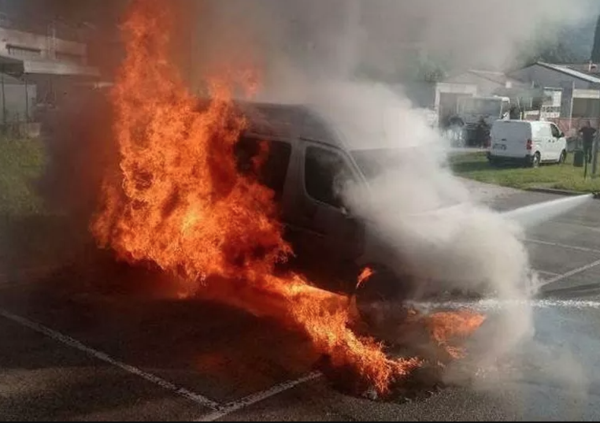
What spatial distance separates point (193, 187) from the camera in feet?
19.3

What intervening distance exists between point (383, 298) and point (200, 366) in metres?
1.59

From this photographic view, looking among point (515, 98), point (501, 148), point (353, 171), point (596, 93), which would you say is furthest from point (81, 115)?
point (596, 93)

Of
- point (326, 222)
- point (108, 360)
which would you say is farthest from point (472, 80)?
point (108, 360)

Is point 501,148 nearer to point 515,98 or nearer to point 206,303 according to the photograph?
point 515,98

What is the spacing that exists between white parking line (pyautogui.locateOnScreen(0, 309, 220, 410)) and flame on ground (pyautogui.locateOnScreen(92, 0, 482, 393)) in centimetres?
114

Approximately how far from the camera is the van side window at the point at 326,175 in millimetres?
5359

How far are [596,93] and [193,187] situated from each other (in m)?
20.2

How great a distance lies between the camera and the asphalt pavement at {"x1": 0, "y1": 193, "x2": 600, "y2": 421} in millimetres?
3719

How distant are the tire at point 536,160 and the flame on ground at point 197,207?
14.5 meters

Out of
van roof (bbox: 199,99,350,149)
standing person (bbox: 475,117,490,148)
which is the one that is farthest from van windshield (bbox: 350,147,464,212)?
standing person (bbox: 475,117,490,148)

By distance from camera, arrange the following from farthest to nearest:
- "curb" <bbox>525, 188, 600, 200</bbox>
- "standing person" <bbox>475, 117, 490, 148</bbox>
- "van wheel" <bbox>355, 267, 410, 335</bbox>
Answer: "standing person" <bbox>475, 117, 490, 148</bbox> < "curb" <bbox>525, 188, 600, 200</bbox> < "van wheel" <bbox>355, 267, 410, 335</bbox>

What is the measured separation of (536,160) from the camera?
19.3 metres

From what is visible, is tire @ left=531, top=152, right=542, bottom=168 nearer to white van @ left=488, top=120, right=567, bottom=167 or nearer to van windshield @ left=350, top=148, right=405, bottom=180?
white van @ left=488, top=120, right=567, bottom=167

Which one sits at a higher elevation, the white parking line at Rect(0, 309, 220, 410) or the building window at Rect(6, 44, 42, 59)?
the building window at Rect(6, 44, 42, 59)
